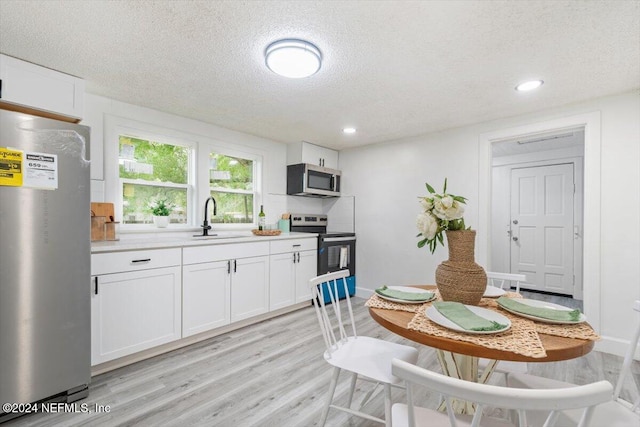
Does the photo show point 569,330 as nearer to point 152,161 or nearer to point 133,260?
point 133,260

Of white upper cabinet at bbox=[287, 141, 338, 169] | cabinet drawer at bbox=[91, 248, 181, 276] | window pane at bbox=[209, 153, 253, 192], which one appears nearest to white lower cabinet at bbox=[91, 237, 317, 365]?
cabinet drawer at bbox=[91, 248, 181, 276]

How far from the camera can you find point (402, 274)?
398 cm

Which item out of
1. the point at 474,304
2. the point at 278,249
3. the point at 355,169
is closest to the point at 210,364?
the point at 278,249

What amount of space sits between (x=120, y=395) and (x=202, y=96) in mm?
2412

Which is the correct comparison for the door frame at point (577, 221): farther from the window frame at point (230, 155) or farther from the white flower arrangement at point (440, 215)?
the window frame at point (230, 155)

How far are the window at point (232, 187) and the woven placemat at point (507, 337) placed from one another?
300cm

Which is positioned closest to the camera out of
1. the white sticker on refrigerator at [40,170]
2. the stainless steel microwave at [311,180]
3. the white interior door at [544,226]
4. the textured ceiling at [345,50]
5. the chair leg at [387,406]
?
the chair leg at [387,406]

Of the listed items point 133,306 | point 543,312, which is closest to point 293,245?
point 133,306

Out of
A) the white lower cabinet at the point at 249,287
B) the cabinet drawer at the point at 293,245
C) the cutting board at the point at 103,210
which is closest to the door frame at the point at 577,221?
the cabinet drawer at the point at 293,245

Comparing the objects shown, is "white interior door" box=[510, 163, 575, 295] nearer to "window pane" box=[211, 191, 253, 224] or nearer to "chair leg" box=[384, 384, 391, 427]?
"window pane" box=[211, 191, 253, 224]

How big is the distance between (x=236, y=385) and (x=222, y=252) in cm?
124

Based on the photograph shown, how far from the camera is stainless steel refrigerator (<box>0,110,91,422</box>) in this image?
1.64m

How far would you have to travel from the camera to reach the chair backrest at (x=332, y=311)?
1.66m

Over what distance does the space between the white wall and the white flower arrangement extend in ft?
6.95
